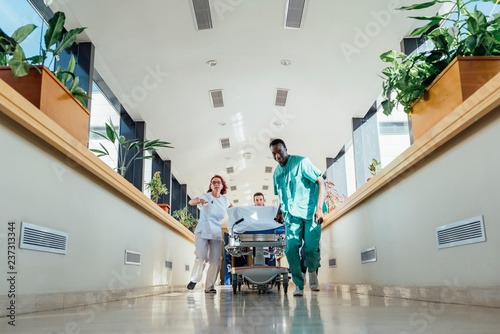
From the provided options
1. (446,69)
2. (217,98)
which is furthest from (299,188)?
(217,98)

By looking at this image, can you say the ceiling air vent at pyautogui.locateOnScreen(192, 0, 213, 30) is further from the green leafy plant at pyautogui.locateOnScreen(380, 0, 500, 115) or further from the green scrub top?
the green leafy plant at pyautogui.locateOnScreen(380, 0, 500, 115)

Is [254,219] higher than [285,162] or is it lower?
lower

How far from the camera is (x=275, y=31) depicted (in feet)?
18.7

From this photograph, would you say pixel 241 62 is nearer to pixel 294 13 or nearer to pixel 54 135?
pixel 294 13

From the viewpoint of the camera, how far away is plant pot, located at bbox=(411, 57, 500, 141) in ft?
7.16

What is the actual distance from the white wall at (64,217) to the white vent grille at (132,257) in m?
0.05

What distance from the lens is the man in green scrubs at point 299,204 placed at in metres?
3.50

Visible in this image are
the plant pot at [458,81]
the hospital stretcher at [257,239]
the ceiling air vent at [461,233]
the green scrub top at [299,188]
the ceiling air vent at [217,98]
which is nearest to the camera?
the ceiling air vent at [461,233]

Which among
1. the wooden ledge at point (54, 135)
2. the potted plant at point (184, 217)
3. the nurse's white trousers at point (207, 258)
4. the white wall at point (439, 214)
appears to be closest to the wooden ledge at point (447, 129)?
the white wall at point (439, 214)

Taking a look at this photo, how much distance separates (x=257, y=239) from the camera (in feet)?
14.4

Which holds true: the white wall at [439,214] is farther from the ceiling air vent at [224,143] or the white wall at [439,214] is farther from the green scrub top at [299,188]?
the ceiling air vent at [224,143]

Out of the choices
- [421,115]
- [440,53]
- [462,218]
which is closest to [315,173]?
[421,115]

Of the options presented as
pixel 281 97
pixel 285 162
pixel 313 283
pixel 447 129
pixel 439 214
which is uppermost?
pixel 281 97

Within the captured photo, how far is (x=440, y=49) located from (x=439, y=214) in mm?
971
